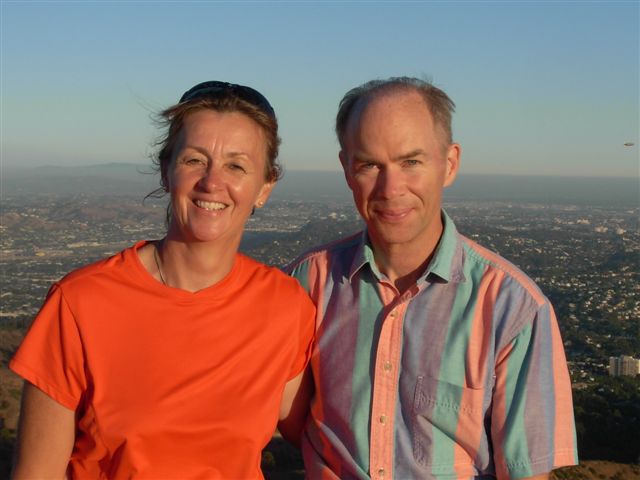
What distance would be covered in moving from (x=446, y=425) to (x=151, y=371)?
1.27m

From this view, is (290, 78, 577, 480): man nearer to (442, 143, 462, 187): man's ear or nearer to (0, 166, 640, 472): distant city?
(442, 143, 462, 187): man's ear

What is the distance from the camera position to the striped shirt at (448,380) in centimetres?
289

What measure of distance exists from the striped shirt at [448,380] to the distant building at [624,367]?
2143 cm

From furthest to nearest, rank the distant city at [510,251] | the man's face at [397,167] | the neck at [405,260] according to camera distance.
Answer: the distant city at [510,251]
the neck at [405,260]
the man's face at [397,167]

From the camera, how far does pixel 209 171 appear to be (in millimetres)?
2871

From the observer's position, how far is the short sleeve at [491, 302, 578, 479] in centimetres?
286

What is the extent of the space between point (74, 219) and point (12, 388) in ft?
212

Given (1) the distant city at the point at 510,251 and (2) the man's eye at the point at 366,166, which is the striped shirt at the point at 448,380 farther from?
(1) the distant city at the point at 510,251

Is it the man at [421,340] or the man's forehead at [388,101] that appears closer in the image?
the man at [421,340]

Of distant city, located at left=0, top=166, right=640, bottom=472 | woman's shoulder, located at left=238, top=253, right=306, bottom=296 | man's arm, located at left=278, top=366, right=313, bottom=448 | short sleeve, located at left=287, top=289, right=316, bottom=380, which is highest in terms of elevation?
woman's shoulder, located at left=238, top=253, right=306, bottom=296

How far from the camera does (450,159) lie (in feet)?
10.9

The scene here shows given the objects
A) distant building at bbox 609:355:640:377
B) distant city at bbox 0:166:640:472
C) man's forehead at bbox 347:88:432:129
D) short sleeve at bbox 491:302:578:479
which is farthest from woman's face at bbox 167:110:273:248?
distant building at bbox 609:355:640:377

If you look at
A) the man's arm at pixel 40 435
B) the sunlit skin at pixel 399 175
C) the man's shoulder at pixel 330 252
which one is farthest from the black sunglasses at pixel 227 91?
the man's arm at pixel 40 435

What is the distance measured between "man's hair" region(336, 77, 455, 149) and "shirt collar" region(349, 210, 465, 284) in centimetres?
44
